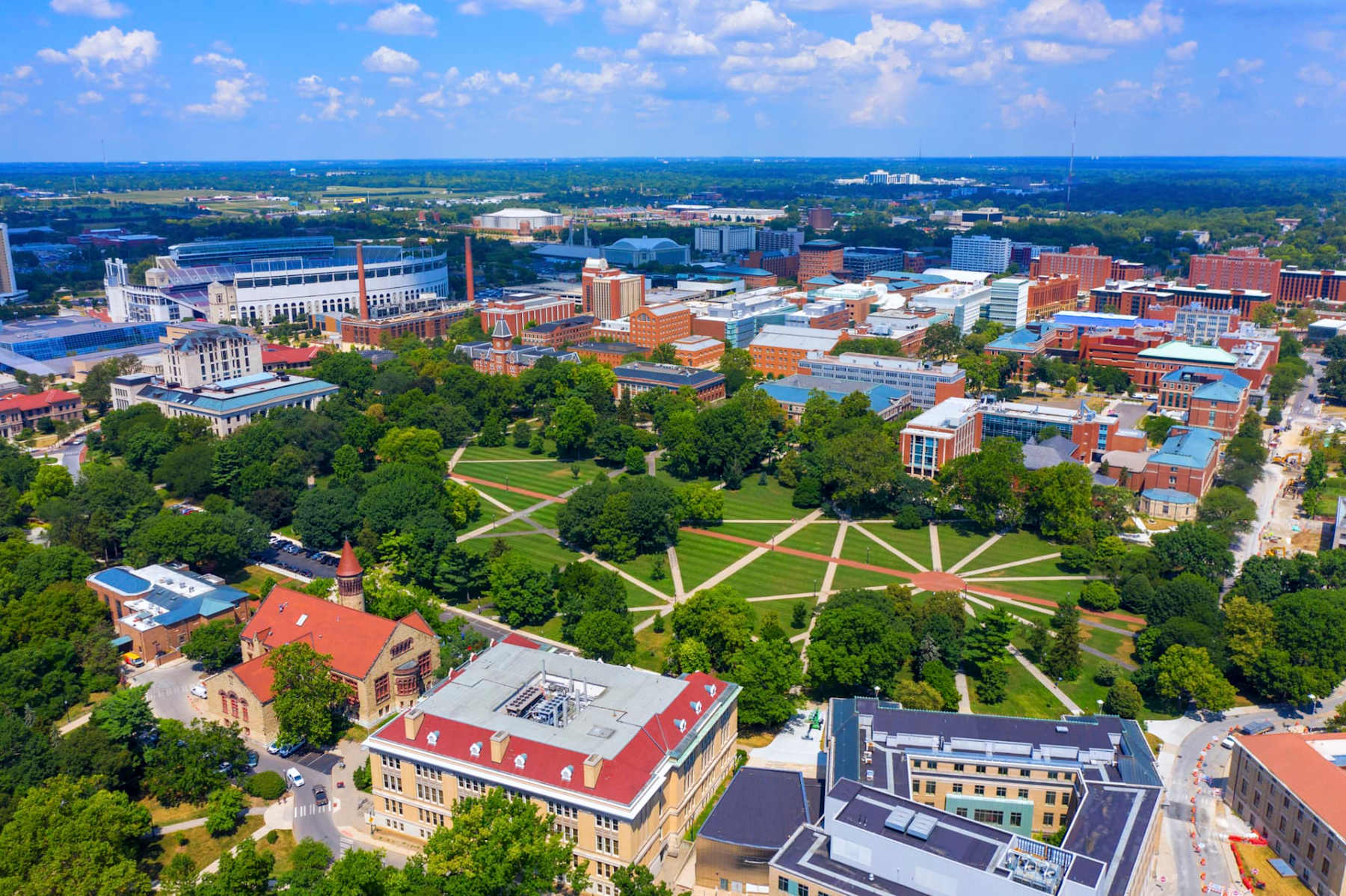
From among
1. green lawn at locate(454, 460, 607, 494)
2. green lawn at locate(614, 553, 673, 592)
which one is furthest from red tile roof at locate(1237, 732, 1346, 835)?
green lawn at locate(454, 460, 607, 494)

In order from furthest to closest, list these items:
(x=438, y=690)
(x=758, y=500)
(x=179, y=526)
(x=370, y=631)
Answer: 1. (x=758, y=500)
2. (x=179, y=526)
3. (x=370, y=631)
4. (x=438, y=690)

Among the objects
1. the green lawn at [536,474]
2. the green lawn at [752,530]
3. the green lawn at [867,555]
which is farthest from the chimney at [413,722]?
the green lawn at [536,474]

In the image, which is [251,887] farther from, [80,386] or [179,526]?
[80,386]

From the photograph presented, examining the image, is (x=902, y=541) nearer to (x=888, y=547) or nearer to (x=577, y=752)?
(x=888, y=547)

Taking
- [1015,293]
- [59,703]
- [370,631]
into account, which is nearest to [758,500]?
[370,631]

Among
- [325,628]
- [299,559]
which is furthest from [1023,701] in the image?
[299,559]

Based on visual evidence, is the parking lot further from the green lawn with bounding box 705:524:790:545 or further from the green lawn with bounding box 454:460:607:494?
the green lawn with bounding box 705:524:790:545

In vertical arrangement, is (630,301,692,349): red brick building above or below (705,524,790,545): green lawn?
above
